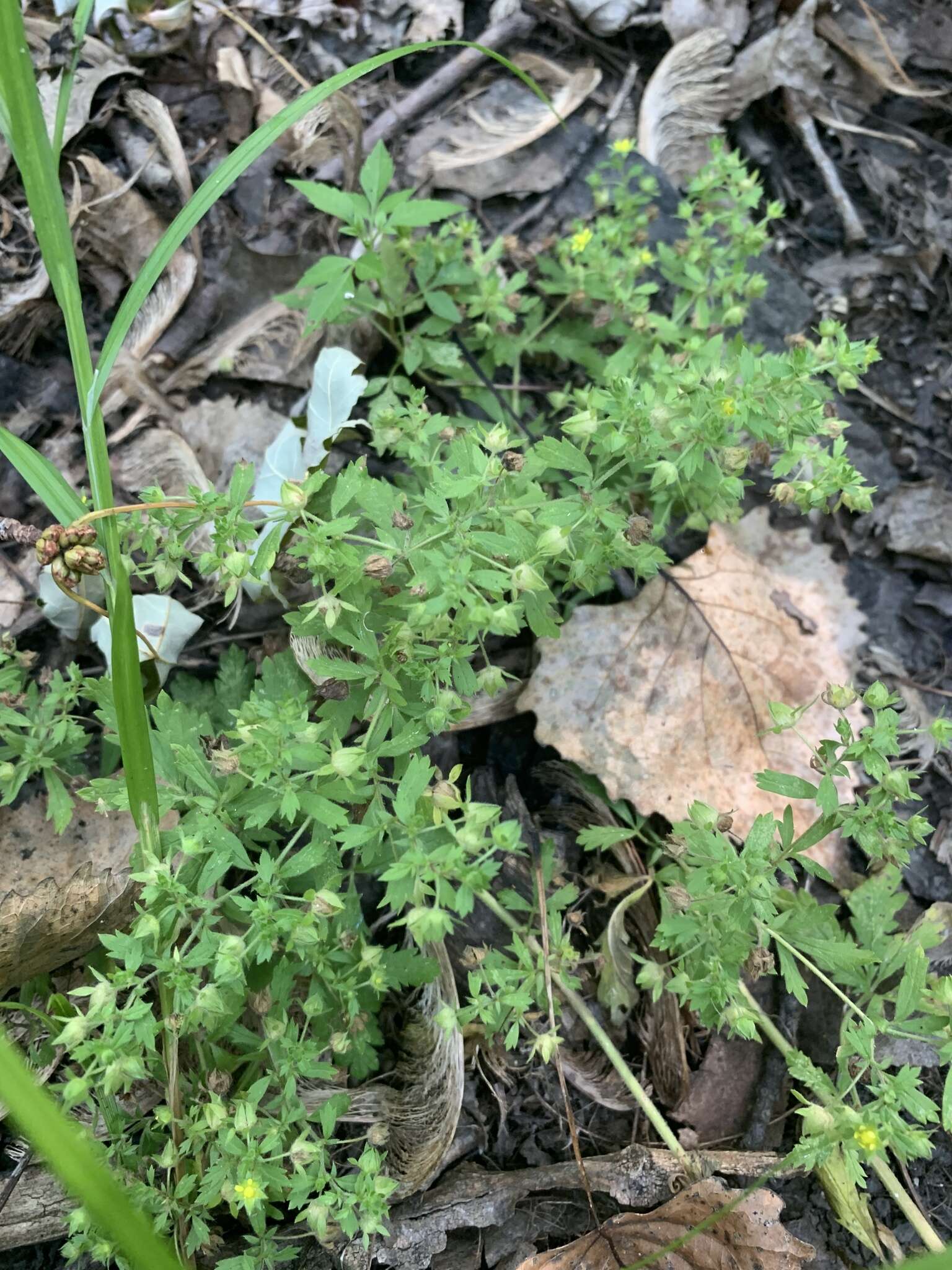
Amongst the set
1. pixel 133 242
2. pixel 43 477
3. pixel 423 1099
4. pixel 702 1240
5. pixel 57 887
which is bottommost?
pixel 702 1240

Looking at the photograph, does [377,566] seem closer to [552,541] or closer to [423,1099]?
[552,541]

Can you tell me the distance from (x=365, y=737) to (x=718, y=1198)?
1655 millimetres

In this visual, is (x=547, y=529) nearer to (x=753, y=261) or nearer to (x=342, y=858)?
(x=342, y=858)

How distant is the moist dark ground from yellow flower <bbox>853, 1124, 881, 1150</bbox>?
0.75 metres

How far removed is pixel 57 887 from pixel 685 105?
4086 mm

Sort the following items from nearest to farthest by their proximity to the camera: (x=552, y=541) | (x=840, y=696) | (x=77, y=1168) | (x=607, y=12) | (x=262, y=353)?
(x=77, y=1168) → (x=552, y=541) → (x=840, y=696) → (x=262, y=353) → (x=607, y=12)

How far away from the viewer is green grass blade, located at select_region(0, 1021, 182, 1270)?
1.46 metres

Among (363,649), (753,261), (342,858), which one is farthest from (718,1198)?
(753,261)

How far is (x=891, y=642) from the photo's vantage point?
3.62 m

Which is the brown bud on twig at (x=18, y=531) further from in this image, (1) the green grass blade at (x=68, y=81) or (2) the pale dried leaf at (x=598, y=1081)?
(2) the pale dried leaf at (x=598, y=1081)

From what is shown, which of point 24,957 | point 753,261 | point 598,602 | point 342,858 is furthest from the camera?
point 753,261

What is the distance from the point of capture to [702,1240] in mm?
2539

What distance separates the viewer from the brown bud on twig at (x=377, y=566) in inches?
92.0

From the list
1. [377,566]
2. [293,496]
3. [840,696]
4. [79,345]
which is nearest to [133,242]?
[79,345]
